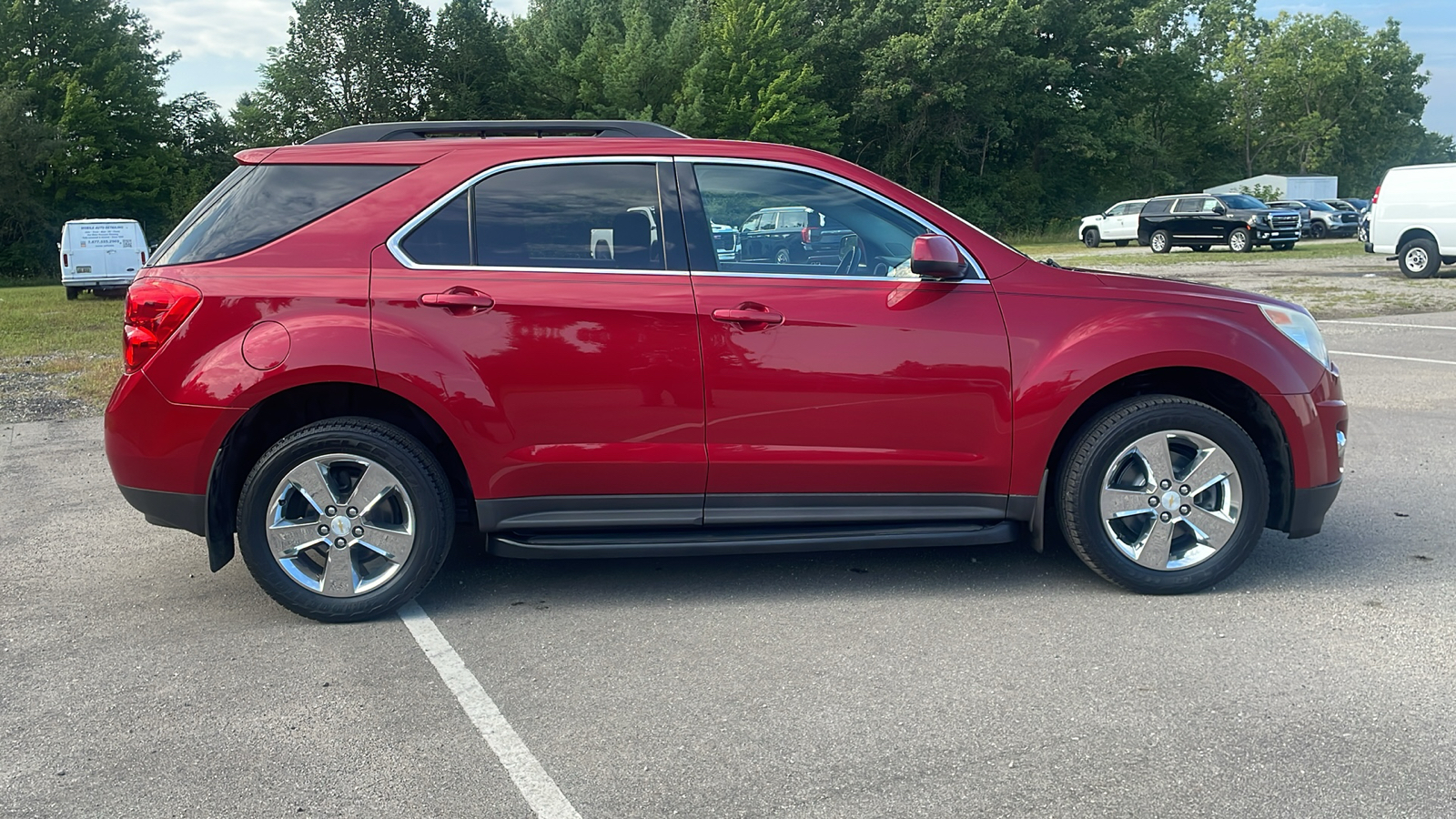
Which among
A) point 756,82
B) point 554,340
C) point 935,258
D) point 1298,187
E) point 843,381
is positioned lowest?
point 843,381

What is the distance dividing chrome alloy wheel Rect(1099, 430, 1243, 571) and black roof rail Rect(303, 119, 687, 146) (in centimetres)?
215

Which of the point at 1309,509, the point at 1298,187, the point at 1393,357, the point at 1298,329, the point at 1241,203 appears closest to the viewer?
the point at 1309,509

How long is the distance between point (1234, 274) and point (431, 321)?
72.5ft

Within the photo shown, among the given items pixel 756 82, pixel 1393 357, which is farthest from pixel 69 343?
pixel 756 82

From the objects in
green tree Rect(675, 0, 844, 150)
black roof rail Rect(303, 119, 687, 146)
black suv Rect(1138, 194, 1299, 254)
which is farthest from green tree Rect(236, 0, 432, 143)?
black roof rail Rect(303, 119, 687, 146)

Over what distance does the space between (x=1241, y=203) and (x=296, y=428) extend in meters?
34.2

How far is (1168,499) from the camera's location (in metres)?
4.50

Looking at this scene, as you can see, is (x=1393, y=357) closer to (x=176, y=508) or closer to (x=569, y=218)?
(x=569, y=218)

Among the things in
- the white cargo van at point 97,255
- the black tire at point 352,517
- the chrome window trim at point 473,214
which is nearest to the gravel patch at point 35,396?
the black tire at point 352,517

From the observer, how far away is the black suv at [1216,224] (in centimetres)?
3319

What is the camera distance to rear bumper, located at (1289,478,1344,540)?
15.1 ft

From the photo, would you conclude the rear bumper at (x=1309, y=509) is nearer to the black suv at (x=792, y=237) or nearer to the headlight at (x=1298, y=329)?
the headlight at (x=1298, y=329)

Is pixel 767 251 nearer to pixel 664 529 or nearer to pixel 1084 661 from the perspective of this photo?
pixel 664 529

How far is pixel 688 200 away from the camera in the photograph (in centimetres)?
446
